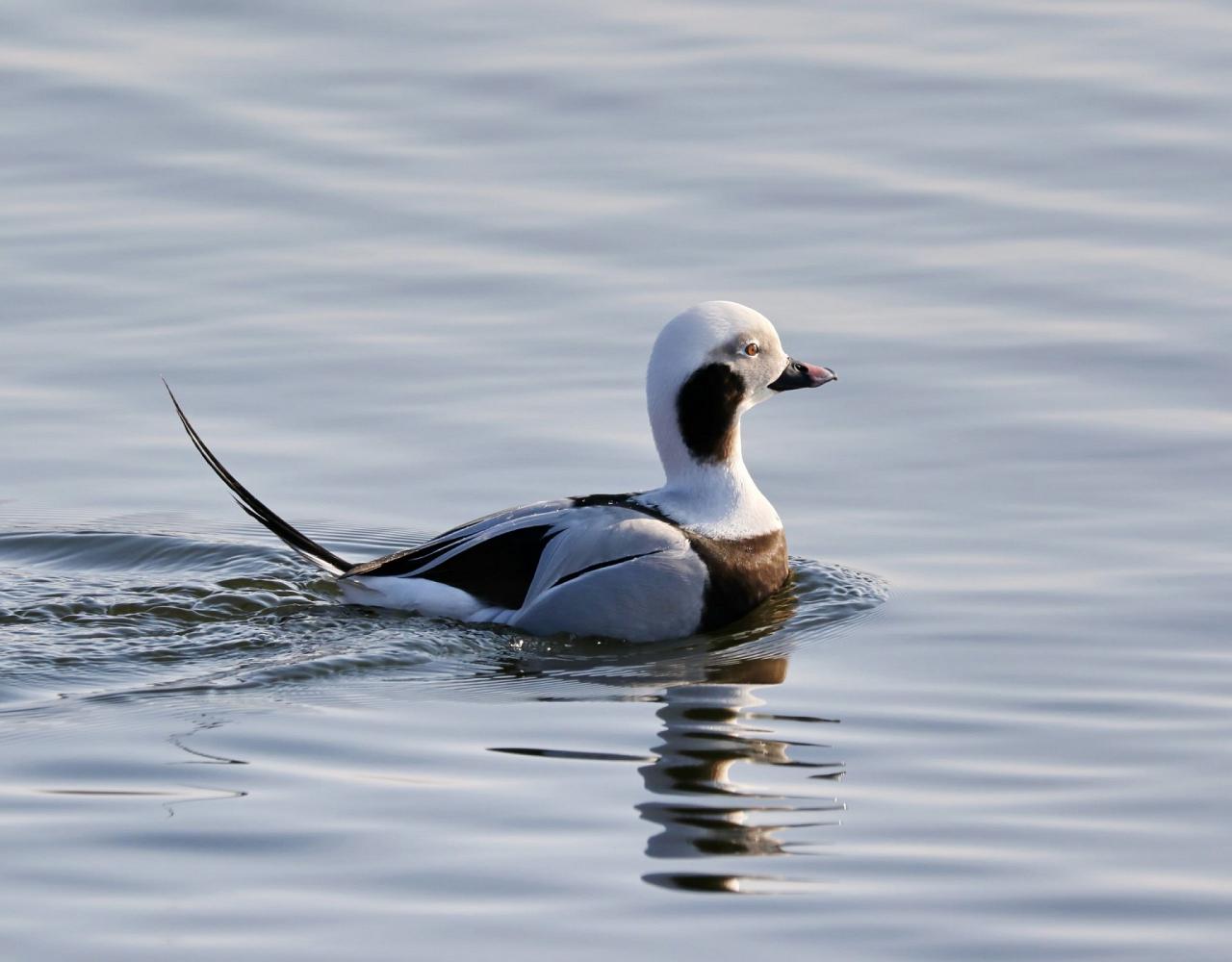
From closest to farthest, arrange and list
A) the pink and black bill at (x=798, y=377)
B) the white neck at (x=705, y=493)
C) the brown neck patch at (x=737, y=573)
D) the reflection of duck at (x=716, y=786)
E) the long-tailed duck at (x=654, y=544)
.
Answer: the reflection of duck at (x=716, y=786) < the long-tailed duck at (x=654, y=544) < the brown neck patch at (x=737, y=573) < the white neck at (x=705, y=493) < the pink and black bill at (x=798, y=377)

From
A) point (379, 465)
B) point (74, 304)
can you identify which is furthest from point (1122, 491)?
point (74, 304)

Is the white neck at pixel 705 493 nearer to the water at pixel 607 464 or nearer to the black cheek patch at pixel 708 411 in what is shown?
the black cheek patch at pixel 708 411

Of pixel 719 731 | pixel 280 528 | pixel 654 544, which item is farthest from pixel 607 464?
pixel 719 731

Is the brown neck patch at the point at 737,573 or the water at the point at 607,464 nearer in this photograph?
the water at the point at 607,464

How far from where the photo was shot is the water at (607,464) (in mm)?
6777

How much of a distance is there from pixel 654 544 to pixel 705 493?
44 centimetres

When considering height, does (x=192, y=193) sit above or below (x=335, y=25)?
below

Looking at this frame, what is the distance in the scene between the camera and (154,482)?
11164 millimetres

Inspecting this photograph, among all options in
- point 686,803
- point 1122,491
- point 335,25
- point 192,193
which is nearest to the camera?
point 686,803

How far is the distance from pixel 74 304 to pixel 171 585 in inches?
119

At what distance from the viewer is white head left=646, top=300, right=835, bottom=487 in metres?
9.99

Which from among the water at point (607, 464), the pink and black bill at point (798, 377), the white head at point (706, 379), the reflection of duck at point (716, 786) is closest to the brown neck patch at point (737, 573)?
the water at point (607, 464)

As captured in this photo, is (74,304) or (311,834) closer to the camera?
(311,834)

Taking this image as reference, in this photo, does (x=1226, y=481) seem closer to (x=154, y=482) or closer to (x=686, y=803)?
(x=686, y=803)
